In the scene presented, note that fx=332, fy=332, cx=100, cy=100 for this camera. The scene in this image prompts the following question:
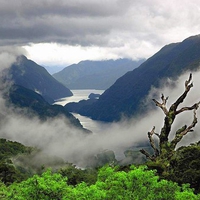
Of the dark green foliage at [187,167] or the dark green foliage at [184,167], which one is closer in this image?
the dark green foliage at [184,167]

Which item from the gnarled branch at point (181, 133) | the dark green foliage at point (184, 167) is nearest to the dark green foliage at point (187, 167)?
the dark green foliage at point (184, 167)

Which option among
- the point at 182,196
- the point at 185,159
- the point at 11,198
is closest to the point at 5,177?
the point at 185,159

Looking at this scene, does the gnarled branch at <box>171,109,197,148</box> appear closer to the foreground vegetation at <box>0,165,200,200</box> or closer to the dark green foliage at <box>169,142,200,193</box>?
the dark green foliage at <box>169,142,200,193</box>

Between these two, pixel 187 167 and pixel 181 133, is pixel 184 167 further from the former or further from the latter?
pixel 181 133

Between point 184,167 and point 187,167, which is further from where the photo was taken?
point 184,167

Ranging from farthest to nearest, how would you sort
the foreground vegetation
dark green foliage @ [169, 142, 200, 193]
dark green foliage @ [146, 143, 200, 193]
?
dark green foliage @ [169, 142, 200, 193] < dark green foliage @ [146, 143, 200, 193] < the foreground vegetation

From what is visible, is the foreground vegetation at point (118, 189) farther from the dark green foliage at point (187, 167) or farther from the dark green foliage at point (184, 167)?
the dark green foliage at point (187, 167)

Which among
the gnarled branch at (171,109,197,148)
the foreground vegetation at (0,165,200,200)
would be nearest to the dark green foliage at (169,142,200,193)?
the gnarled branch at (171,109,197,148)

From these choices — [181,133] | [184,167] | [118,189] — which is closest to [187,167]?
[184,167]

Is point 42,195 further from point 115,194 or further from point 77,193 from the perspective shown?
point 115,194

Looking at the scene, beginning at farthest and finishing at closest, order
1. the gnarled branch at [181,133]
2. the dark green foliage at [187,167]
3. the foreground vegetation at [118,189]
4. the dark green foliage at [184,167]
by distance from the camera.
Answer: the dark green foliage at [187,167] → the dark green foliage at [184,167] → the gnarled branch at [181,133] → the foreground vegetation at [118,189]

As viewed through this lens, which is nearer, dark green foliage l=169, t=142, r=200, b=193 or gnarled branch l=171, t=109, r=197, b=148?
gnarled branch l=171, t=109, r=197, b=148
